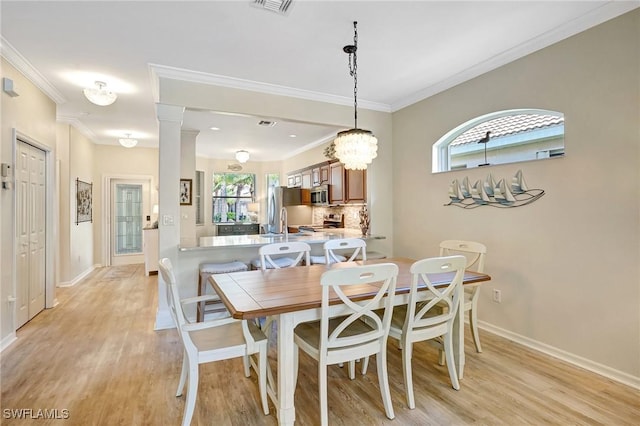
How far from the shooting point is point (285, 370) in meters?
1.77

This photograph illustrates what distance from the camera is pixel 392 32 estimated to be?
105 inches

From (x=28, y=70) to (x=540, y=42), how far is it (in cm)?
489

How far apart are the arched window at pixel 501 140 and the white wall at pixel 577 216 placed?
0.09 metres

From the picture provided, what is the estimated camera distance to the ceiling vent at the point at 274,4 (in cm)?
226

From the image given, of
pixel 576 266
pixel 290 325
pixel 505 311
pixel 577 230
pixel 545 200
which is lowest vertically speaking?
pixel 505 311

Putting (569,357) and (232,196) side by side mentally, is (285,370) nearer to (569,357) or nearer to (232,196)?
(569,357)

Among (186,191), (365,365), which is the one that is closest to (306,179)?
(186,191)

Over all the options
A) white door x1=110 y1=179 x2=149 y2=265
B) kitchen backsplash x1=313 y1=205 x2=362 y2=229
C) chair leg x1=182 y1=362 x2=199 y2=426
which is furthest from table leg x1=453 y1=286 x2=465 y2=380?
white door x1=110 y1=179 x2=149 y2=265

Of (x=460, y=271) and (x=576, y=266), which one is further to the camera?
(x=576, y=266)

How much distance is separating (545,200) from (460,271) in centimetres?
134

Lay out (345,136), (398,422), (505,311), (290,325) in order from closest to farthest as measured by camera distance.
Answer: (290,325) → (398,422) → (345,136) → (505,311)

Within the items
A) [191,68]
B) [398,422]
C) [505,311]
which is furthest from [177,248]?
[505,311]

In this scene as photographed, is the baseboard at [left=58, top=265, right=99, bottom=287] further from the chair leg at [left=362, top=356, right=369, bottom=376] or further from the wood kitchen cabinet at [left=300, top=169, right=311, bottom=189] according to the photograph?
the chair leg at [left=362, top=356, right=369, bottom=376]

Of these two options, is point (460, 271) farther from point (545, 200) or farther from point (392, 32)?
point (392, 32)
